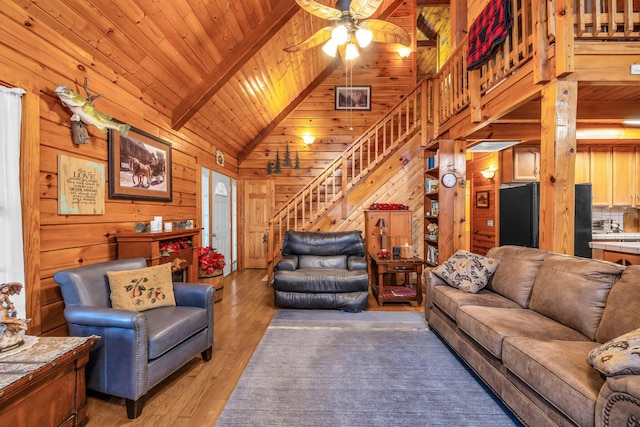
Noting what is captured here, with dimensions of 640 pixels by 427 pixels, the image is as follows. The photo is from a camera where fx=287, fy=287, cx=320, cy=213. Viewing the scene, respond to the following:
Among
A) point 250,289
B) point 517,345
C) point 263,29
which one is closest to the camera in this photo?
point 517,345

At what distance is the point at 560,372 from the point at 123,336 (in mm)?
2384

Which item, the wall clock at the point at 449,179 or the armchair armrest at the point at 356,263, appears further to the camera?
the wall clock at the point at 449,179

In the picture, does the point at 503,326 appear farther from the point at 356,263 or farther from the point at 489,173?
the point at 489,173

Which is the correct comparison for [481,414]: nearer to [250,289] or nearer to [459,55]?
[250,289]

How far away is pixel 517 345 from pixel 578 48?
7.85ft

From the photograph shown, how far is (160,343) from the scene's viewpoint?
189 centimetres

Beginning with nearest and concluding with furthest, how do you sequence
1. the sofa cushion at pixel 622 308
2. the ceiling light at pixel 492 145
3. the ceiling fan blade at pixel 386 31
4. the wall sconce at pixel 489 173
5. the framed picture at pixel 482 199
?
the sofa cushion at pixel 622 308
the ceiling fan blade at pixel 386 31
the ceiling light at pixel 492 145
the wall sconce at pixel 489 173
the framed picture at pixel 482 199

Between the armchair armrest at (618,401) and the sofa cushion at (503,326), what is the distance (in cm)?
64

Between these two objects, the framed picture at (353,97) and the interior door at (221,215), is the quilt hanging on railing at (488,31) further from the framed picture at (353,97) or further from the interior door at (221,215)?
the interior door at (221,215)

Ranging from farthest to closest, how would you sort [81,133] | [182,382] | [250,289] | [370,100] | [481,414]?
[370,100], [250,289], [81,133], [182,382], [481,414]

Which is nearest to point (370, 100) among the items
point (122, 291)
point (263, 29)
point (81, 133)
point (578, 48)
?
point (263, 29)

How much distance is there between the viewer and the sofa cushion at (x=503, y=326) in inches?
71.2

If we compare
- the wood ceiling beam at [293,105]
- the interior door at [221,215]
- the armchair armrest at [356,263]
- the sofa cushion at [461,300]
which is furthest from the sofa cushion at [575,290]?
the wood ceiling beam at [293,105]

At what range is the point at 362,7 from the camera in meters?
2.58
